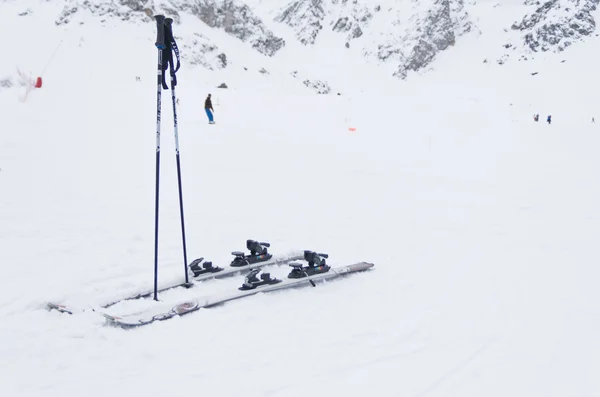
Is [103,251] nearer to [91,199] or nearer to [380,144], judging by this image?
[91,199]

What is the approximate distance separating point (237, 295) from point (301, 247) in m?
2.52

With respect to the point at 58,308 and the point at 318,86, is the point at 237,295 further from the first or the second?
the point at 318,86

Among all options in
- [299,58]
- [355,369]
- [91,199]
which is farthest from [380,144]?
[299,58]

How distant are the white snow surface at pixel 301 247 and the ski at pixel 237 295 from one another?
105 millimetres

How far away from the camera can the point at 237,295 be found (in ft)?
17.1

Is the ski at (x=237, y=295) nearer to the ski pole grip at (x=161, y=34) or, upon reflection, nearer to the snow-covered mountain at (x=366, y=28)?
the ski pole grip at (x=161, y=34)

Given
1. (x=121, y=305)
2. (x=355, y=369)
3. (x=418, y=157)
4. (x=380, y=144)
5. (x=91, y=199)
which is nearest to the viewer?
(x=355, y=369)

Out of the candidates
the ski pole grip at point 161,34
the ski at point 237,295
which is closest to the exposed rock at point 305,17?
the ski at point 237,295

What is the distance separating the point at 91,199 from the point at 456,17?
323 feet

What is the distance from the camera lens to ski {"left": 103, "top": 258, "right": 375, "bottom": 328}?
14.8 feet

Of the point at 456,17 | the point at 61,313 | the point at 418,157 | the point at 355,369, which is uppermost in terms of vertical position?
the point at 456,17

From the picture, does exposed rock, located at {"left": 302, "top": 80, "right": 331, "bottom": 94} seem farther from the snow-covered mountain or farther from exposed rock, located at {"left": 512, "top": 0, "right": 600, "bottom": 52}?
exposed rock, located at {"left": 512, "top": 0, "right": 600, "bottom": 52}

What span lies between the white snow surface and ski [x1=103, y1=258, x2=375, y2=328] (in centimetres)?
11

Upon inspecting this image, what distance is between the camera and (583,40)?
76.1 meters
